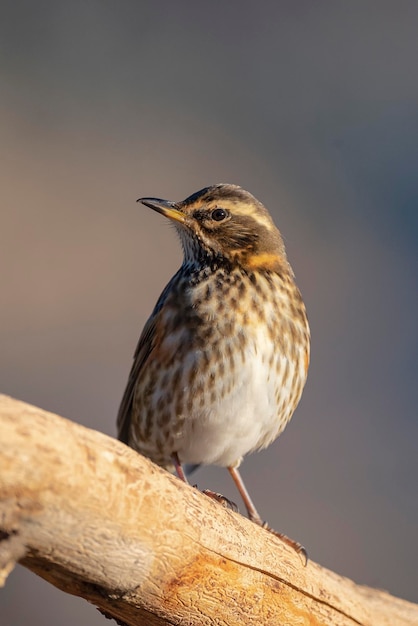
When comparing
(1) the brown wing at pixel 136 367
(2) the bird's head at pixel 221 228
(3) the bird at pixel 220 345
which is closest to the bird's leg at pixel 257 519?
(3) the bird at pixel 220 345

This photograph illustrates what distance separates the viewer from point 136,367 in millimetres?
5160

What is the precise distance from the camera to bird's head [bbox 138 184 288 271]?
195 inches

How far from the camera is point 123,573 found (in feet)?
10.6

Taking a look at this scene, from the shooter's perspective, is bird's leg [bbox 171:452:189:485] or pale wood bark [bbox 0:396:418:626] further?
bird's leg [bbox 171:452:189:485]

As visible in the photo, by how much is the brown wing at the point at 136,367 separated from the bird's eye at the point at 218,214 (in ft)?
1.87

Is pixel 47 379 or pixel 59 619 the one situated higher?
pixel 47 379

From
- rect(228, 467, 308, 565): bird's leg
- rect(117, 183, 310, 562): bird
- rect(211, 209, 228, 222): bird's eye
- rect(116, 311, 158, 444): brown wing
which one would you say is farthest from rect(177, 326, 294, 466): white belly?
rect(211, 209, 228, 222): bird's eye

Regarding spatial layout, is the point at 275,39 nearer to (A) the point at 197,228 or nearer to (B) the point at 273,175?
(B) the point at 273,175

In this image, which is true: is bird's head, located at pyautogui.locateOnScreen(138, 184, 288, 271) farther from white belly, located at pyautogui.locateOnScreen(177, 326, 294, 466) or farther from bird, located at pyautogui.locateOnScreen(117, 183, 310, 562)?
white belly, located at pyautogui.locateOnScreen(177, 326, 294, 466)

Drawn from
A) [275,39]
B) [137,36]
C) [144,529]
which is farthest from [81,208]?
[144,529]

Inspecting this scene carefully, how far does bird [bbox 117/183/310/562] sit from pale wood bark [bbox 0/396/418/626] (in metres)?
0.57

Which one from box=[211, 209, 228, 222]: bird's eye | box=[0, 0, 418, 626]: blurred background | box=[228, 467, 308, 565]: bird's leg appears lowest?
box=[228, 467, 308, 565]: bird's leg

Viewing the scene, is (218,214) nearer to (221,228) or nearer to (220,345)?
(221,228)

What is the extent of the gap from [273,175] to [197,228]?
24.5 feet
